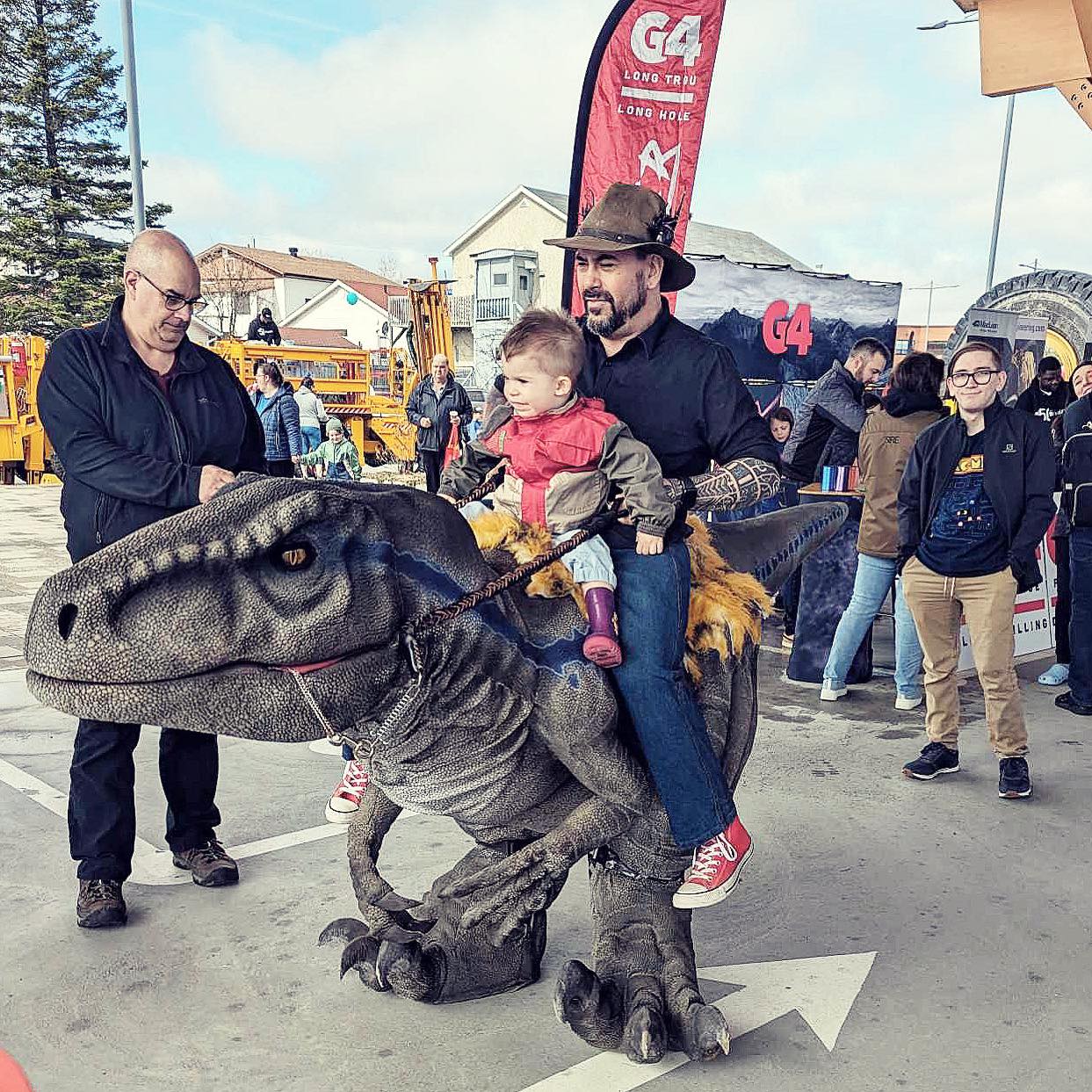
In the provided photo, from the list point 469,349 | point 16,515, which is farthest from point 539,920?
point 469,349

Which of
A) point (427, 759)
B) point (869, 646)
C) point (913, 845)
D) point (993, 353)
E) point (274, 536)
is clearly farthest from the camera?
point (869, 646)

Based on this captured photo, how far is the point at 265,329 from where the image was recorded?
15469mm

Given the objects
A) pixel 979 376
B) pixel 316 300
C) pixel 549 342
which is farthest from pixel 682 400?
pixel 316 300

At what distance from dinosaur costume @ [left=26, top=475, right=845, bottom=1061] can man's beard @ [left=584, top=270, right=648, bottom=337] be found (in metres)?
0.65

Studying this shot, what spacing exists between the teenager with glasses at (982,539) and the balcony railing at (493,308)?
900 inches

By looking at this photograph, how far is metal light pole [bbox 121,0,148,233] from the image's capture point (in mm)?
8875

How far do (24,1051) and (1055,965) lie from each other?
8.84 feet

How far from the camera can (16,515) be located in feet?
38.2

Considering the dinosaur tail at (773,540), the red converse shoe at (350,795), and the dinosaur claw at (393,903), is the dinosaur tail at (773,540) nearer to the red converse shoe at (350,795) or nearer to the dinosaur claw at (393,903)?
the red converse shoe at (350,795)

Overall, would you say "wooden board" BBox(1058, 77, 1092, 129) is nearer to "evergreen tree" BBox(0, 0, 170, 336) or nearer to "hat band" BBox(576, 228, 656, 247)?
"hat band" BBox(576, 228, 656, 247)

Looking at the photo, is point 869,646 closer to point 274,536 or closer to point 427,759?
point 427,759

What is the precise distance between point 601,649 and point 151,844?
227 centimetres

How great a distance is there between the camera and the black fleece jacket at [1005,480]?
4074 millimetres

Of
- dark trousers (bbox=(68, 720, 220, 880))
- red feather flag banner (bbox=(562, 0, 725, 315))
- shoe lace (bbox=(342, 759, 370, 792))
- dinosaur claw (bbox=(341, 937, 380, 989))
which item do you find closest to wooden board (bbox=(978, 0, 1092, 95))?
red feather flag banner (bbox=(562, 0, 725, 315))
